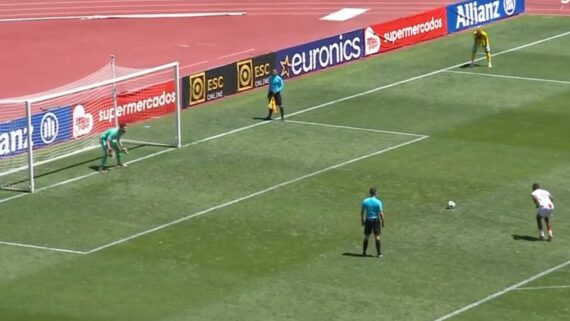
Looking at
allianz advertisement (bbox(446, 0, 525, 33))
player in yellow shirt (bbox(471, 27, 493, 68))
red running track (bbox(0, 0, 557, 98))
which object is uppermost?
player in yellow shirt (bbox(471, 27, 493, 68))

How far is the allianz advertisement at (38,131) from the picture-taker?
5097 cm

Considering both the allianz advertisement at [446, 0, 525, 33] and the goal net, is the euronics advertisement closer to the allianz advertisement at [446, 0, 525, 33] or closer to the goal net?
the allianz advertisement at [446, 0, 525, 33]

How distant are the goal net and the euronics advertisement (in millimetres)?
13041

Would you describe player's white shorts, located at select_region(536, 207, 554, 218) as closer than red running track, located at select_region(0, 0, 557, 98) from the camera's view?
Yes

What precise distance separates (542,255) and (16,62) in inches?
1309

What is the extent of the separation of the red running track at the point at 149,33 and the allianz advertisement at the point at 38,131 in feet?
34.8

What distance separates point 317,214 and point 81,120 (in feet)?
35.0

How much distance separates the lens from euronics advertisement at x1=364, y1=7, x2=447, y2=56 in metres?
69.6

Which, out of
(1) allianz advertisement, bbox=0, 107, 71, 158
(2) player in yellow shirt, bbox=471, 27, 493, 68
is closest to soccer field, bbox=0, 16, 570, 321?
(1) allianz advertisement, bbox=0, 107, 71, 158

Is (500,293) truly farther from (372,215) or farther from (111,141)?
(111,141)

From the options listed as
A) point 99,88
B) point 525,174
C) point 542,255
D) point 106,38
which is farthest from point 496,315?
point 106,38

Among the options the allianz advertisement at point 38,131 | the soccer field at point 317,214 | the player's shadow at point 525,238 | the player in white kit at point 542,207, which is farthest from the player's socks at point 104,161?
the player in white kit at point 542,207

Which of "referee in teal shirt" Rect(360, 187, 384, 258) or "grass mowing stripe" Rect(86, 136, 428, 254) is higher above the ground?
"referee in teal shirt" Rect(360, 187, 384, 258)

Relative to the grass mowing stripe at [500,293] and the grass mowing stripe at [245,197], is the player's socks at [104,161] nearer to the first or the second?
the grass mowing stripe at [245,197]
